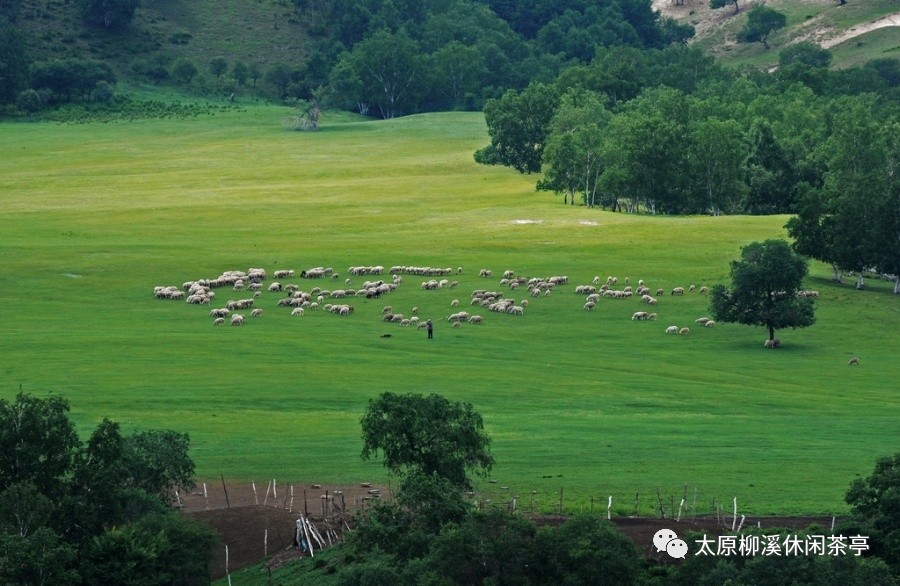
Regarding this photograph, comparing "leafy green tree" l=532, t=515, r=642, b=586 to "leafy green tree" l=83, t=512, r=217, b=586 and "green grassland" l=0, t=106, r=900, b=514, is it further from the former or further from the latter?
"leafy green tree" l=83, t=512, r=217, b=586

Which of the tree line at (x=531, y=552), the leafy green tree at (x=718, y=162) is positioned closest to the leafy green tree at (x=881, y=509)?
the tree line at (x=531, y=552)

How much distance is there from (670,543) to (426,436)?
7647 millimetres

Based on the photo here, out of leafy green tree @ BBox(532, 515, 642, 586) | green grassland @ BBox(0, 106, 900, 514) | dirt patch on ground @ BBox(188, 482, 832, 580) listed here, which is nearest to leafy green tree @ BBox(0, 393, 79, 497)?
dirt patch on ground @ BBox(188, 482, 832, 580)

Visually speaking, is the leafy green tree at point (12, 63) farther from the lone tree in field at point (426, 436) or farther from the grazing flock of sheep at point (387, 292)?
the lone tree in field at point (426, 436)

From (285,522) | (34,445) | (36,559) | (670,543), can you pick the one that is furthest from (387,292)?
(36,559)

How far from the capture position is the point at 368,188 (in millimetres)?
142000

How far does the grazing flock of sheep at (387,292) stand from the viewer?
260 feet

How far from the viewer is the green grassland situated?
49094mm

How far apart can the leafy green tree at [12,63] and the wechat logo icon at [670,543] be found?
16167cm

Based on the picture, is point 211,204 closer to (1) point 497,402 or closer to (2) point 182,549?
(1) point 497,402

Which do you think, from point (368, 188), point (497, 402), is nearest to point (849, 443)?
point (497, 402)

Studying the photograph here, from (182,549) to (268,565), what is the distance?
3110 millimetres

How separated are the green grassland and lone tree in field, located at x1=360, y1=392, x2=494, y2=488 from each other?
3.27m

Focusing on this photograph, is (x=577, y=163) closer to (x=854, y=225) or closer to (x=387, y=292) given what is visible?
(x=854, y=225)
